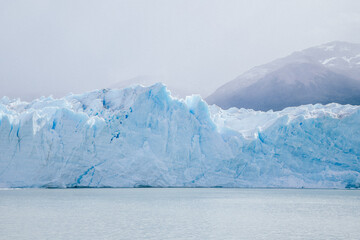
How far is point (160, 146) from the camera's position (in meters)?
26.2

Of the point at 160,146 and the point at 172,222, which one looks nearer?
the point at 172,222

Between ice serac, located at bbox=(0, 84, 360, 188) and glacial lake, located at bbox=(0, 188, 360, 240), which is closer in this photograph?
glacial lake, located at bbox=(0, 188, 360, 240)

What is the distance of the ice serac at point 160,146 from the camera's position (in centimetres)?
2478

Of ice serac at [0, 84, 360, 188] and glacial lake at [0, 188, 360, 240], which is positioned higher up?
ice serac at [0, 84, 360, 188]

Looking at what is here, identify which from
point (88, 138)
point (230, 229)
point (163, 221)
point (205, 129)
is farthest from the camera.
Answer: point (205, 129)

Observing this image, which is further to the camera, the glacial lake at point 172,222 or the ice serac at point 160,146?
the ice serac at point 160,146

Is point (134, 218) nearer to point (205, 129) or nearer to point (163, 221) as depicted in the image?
point (163, 221)

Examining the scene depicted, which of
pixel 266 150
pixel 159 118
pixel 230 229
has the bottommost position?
pixel 230 229

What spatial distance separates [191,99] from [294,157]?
756 cm

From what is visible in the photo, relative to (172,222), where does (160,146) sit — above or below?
above

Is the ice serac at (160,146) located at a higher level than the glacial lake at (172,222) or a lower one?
higher

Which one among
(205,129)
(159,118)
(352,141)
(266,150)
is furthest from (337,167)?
(159,118)

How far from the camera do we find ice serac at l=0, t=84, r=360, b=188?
2478cm

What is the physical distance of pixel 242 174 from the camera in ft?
88.6
